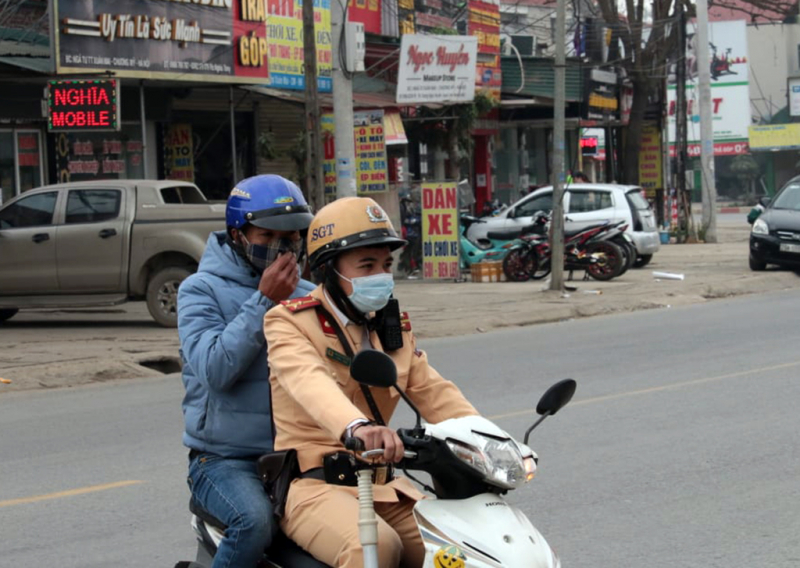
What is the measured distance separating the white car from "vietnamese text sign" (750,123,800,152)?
163ft

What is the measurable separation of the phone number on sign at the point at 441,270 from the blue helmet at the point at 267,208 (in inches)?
730

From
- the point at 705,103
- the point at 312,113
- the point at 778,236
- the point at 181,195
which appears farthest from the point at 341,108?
the point at 705,103

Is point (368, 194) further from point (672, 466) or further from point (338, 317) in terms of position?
point (338, 317)

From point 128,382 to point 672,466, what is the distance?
633cm

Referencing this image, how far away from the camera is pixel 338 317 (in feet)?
12.6

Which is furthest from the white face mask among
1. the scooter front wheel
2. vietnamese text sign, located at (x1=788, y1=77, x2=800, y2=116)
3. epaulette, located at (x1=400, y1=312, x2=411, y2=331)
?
vietnamese text sign, located at (x1=788, y1=77, x2=800, y2=116)

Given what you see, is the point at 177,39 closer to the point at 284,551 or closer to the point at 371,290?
the point at 371,290

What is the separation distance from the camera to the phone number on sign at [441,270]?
2280 cm

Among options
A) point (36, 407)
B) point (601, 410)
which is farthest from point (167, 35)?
point (601, 410)

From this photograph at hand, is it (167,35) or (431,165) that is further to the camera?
(431,165)

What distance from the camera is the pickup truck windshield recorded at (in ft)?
54.9

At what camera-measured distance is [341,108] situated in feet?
57.8

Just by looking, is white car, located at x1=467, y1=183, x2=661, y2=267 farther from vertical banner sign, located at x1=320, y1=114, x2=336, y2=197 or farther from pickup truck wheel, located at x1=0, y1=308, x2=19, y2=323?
pickup truck wheel, located at x1=0, y1=308, x2=19, y2=323

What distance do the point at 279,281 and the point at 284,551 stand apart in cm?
86
